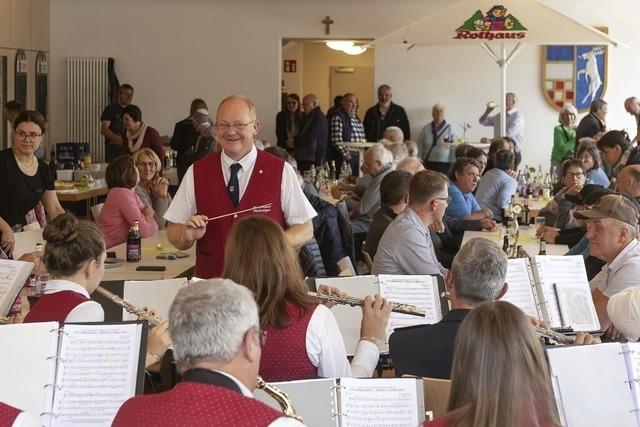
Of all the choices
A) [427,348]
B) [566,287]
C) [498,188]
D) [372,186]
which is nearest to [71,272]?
[427,348]

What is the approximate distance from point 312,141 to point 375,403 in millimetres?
11903

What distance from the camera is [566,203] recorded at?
7746 millimetres

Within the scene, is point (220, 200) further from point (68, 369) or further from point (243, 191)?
point (68, 369)

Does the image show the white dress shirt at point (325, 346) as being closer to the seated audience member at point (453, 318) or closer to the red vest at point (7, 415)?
the seated audience member at point (453, 318)

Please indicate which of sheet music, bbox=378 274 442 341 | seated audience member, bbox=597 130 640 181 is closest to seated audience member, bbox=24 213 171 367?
sheet music, bbox=378 274 442 341

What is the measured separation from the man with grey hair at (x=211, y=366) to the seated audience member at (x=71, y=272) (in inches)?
54.7

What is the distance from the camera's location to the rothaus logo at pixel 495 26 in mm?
11602

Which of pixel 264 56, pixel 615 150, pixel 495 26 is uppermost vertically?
pixel 264 56

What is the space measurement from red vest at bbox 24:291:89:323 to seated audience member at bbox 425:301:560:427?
1725mm

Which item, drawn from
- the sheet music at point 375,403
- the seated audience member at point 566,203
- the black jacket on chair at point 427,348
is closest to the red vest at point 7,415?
the sheet music at point 375,403

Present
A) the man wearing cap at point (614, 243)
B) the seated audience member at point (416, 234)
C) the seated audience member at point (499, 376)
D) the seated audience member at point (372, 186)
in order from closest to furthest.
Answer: the seated audience member at point (499, 376) → the man wearing cap at point (614, 243) → the seated audience member at point (416, 234) → the seated audience member at point (372, 186)

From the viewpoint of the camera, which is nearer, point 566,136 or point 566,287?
point 566,287

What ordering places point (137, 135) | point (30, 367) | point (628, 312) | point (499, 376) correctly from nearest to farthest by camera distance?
point (499, 376)
point (30, 367)
point (628, 312)
point (137, 135)

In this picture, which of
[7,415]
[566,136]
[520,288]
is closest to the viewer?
[7,415]
